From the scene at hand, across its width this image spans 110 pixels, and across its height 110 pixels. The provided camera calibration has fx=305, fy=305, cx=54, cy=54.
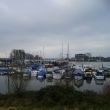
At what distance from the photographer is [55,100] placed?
21.5 m

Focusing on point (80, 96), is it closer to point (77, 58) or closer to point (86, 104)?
point (86, 104)

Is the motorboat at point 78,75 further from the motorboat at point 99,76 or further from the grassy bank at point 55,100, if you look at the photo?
the grassy bank at point 55,100

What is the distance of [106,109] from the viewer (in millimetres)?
16984

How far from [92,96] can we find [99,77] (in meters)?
42.2

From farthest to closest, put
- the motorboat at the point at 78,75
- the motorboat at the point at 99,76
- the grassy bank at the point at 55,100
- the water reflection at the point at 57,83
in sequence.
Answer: the motorboat at the point at 99,76 < the motorboat at the point at 78,75 < the water reflection at the point at 57,83 < the grassy bank at the point at 55,100

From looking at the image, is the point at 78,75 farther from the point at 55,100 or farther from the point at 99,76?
the point at 55,100

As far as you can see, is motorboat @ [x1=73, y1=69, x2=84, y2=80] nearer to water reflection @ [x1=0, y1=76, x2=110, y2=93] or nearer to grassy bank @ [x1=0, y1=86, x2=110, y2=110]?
water reflection @ [x1=0, y1=76, x2=110, y2=93]

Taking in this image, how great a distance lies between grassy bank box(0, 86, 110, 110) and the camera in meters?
20.1

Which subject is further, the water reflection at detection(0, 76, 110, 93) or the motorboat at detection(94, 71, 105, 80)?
the motorboat at detection(94, 71, 105, 80)

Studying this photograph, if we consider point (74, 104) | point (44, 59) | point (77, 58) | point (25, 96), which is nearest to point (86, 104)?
point (74, 104)

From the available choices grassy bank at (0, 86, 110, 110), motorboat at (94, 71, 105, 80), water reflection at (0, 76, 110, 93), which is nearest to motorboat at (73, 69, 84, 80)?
water reflection at (0, 76, 110, 93)

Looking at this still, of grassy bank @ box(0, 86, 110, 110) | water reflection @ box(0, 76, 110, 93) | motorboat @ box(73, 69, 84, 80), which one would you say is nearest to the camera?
grassy bank @ box(0, 86, 110, 110)

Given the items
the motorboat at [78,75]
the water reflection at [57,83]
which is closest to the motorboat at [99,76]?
the water reflection at [57,83]

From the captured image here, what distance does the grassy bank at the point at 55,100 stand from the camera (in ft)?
66.1
